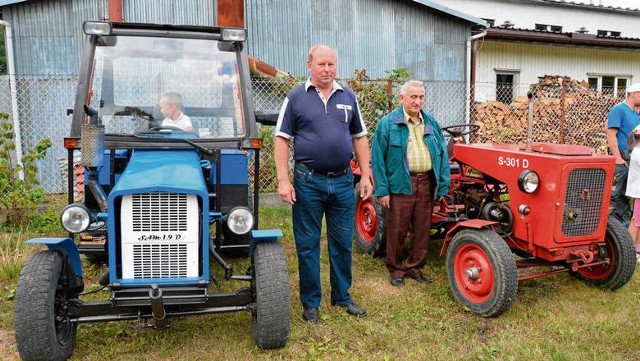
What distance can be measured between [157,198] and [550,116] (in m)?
9.10

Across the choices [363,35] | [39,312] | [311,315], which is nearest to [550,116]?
[363,35]

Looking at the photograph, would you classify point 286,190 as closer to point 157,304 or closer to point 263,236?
point 263,236

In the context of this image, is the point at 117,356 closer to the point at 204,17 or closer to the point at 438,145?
the point at 438,145

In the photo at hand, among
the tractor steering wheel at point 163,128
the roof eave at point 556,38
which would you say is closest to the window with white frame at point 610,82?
the roof eave at point 556,38

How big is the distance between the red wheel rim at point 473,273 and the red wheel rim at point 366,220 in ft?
4.06

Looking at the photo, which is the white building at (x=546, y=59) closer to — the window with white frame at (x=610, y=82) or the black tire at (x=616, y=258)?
the window with white frame at (x=610, y=82)

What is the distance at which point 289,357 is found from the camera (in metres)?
3.12

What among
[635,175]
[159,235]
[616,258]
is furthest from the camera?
[635,175]

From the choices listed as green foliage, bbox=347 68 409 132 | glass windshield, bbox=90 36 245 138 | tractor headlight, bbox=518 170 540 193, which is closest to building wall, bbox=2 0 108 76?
green foliage, bbox=347 68 409 132

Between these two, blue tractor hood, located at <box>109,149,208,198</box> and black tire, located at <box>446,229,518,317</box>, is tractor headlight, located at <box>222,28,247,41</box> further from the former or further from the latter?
black tire, located at <box>446,229,518,317</box>

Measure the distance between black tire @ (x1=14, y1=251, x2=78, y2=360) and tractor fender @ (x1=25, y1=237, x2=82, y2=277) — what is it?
3.1 inches

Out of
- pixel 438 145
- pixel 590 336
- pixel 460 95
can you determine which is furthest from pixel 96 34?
pixel 460 95

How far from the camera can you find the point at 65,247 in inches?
121

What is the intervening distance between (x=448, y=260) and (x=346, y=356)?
1.31 meters
